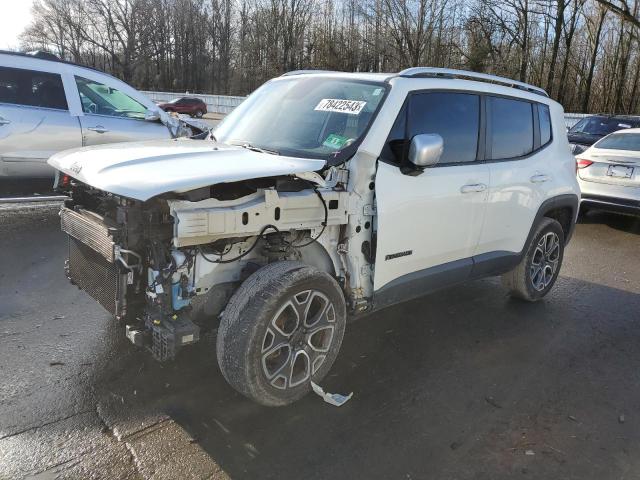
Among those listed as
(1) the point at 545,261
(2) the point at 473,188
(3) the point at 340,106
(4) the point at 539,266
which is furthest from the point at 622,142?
(3) the point at 340,106

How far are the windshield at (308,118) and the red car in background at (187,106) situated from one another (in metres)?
36.1

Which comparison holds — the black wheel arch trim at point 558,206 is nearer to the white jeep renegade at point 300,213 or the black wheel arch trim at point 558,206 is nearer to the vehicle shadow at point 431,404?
the white jeep renegade at point 300,213

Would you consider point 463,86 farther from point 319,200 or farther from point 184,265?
point 184,265

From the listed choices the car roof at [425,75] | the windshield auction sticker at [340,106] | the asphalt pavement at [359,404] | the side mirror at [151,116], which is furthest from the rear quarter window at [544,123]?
the side mirror at [151,116]

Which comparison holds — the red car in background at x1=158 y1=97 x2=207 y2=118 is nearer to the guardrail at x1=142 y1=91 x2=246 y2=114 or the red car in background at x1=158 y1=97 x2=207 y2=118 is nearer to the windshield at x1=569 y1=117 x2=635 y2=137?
the guardrail at x1=142 y1=91 x2=246 y2=114

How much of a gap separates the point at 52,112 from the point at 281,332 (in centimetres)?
524

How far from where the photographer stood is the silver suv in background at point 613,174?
8.02 metres

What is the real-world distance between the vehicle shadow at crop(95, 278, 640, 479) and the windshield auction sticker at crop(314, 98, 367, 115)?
1742mm

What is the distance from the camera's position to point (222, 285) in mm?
3146

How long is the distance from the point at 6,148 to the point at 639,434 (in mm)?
6902

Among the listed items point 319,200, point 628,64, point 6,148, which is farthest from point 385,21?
point 319,200

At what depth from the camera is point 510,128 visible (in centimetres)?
452

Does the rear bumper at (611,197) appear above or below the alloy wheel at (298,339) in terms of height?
above

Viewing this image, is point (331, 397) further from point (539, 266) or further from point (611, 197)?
point (611, 197)
